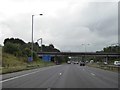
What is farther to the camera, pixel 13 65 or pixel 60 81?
pixel 13 65

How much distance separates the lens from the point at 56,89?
1733 centimetres

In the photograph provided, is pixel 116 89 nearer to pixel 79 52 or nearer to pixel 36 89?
pixel 36 89

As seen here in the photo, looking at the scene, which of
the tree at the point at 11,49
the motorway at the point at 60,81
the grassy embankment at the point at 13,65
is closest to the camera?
the motorway at the point at 60,81

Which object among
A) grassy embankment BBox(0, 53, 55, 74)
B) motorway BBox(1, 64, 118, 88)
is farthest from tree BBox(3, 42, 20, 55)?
motorway BBox(1, 64, 118, 88)

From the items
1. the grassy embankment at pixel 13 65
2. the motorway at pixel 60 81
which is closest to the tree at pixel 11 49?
the grassy embankment at pixel 13 65

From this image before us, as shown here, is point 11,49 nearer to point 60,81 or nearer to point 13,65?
point 13,65

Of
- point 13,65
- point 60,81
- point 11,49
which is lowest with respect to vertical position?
point 13,65

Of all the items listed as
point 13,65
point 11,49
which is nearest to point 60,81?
point 13,65

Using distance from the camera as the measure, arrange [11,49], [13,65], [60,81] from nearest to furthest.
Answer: [60,81] < [13,65] < [11,49]

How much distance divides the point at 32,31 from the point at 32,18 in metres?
2.86

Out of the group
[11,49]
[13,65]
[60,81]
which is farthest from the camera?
[11,49]

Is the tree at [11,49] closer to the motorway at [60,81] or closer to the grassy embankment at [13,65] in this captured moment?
the grassy embankment at [13,65]

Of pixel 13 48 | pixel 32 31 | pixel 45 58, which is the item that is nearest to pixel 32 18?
pixel 32 31

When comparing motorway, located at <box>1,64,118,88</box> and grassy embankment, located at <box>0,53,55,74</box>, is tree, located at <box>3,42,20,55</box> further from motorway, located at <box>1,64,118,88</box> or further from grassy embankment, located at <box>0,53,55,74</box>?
motorway, located at <box>1,64,118,88</box>
